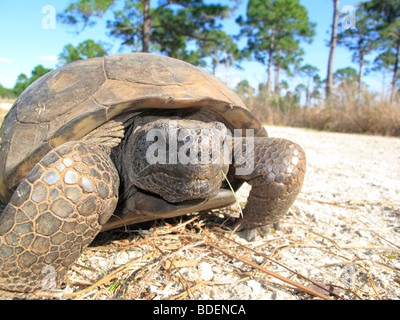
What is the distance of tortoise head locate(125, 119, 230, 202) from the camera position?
1.51 meters

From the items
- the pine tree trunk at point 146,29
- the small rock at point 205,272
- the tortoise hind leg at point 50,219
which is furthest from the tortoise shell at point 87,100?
the pine tree trunk at point 146,29

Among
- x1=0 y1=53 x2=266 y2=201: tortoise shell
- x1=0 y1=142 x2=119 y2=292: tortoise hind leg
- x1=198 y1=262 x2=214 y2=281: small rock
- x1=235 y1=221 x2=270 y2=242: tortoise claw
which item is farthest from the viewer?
x1=235 y1=221 x2=270 y2=242: tortoise claw

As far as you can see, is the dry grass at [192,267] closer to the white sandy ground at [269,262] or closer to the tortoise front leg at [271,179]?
the white sandy ground at [269,262]

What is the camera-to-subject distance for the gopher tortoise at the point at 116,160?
4.66 ft

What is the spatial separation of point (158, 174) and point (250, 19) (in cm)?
3784

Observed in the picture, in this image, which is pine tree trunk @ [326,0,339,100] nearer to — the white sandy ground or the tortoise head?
the white sandy ground

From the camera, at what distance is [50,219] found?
141cm

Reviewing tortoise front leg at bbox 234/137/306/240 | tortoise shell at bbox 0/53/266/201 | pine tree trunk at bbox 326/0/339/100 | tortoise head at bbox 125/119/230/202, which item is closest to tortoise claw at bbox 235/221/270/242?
tortoise front leg at bbox 234/137/306/240

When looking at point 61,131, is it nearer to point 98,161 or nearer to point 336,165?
point 98,161

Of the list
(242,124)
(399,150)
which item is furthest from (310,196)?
(399,150)

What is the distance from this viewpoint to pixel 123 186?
1987 mm

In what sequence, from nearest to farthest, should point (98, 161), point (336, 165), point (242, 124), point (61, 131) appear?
point (98, 161), point (61, 131), point (242, 124), point (336, 165)
